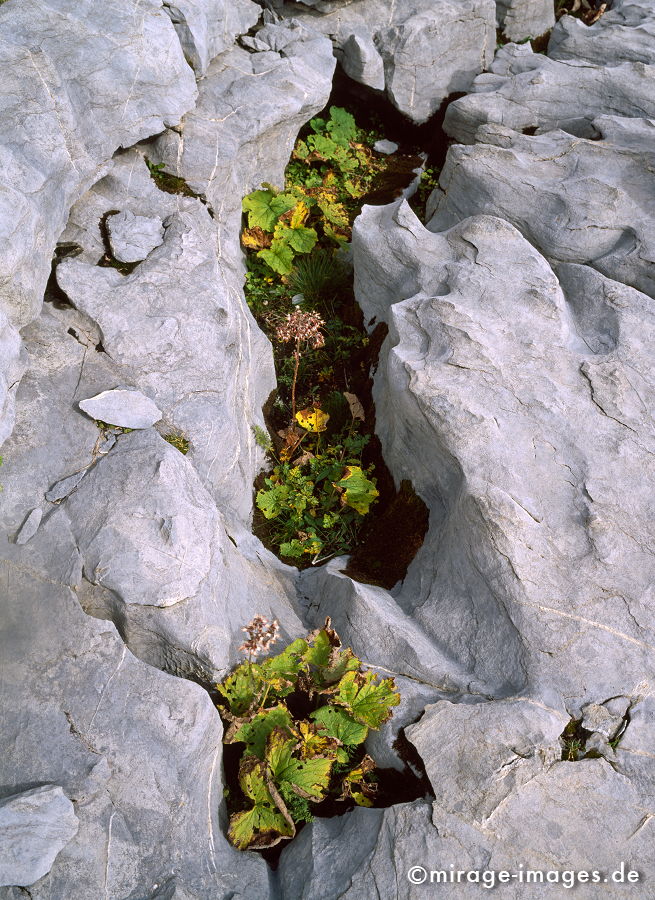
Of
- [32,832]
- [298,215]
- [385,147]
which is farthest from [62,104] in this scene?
[385,147]

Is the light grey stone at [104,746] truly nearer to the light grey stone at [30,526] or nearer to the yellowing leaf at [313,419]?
the light grey stone at [30,526]

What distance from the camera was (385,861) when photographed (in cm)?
420

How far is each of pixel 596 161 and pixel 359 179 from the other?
3.14m

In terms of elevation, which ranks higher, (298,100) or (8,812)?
(298,100)

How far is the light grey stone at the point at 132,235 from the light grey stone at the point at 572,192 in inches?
140

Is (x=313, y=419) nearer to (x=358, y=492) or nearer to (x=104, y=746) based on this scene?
(x=358, y=492)

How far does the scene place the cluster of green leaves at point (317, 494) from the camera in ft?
21.2

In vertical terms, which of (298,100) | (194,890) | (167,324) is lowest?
(194,890)

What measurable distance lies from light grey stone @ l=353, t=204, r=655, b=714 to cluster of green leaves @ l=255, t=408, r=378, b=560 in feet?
1.34

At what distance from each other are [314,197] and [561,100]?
3460mm

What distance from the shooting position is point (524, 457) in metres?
5.46

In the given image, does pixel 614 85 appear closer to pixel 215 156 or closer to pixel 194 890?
pixel 215 156

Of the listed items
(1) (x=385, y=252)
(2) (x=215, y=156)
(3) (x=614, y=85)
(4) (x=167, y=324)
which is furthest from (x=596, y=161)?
(4) (x=167, y=324)

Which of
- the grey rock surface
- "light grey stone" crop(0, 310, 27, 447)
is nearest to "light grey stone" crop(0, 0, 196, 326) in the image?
"light grey stone" crop(0, 310, 27, 447)
